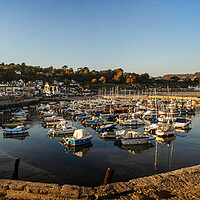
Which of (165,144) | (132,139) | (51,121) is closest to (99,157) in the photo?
(132,139)

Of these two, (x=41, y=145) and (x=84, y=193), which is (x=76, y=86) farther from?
(x=84, y=193)

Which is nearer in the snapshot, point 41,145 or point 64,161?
point 64,161

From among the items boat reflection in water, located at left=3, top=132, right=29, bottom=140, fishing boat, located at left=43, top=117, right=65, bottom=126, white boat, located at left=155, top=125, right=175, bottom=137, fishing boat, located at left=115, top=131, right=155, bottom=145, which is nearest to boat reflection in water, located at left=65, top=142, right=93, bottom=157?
fishing boat, located at left=115, top=131, right=155, bottom=145

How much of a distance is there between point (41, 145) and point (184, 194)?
1779 centimetres

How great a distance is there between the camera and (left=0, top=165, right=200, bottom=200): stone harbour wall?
9.63 m

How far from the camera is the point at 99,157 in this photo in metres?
19.2

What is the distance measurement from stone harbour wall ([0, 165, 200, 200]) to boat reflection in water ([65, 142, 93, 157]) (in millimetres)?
9582

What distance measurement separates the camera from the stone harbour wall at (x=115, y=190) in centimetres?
963

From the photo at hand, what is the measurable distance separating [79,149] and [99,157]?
133 inches

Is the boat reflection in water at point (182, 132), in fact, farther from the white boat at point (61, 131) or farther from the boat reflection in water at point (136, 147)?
the white boat at point (61, 131)

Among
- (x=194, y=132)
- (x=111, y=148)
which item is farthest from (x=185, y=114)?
(x=111, y=148)

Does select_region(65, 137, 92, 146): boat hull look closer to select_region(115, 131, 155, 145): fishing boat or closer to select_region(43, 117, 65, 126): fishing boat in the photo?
select_region(115, 131, 155, 145): fishing boat

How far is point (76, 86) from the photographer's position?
13900cm

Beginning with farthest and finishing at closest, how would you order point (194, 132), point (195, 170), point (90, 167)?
point (194, 132), point (90, 167), point (195, 170)
